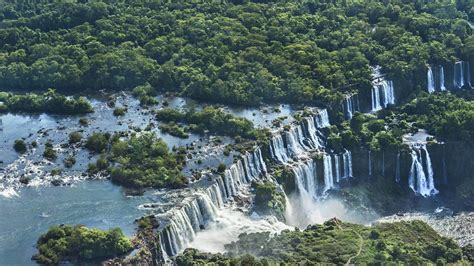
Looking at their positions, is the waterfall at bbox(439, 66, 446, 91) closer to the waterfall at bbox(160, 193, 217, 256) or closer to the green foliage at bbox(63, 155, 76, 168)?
the waterfall at bbox(160, 193, 217, 256)

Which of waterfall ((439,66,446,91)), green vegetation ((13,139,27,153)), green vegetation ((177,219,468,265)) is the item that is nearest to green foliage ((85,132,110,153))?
green vegetation ((13,139,27,153))

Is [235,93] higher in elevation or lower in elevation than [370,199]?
higher

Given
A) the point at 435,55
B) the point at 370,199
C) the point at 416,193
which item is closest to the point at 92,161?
the point at 370,199

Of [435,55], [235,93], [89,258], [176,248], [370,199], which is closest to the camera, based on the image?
[89,258]

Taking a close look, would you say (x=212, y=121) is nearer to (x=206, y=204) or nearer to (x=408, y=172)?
(x=206, y=204)

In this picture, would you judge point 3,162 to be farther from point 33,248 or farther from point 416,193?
point 416,193

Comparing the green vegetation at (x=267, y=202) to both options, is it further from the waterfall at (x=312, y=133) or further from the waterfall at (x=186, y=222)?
the waterfall at (x=312, y=133)
